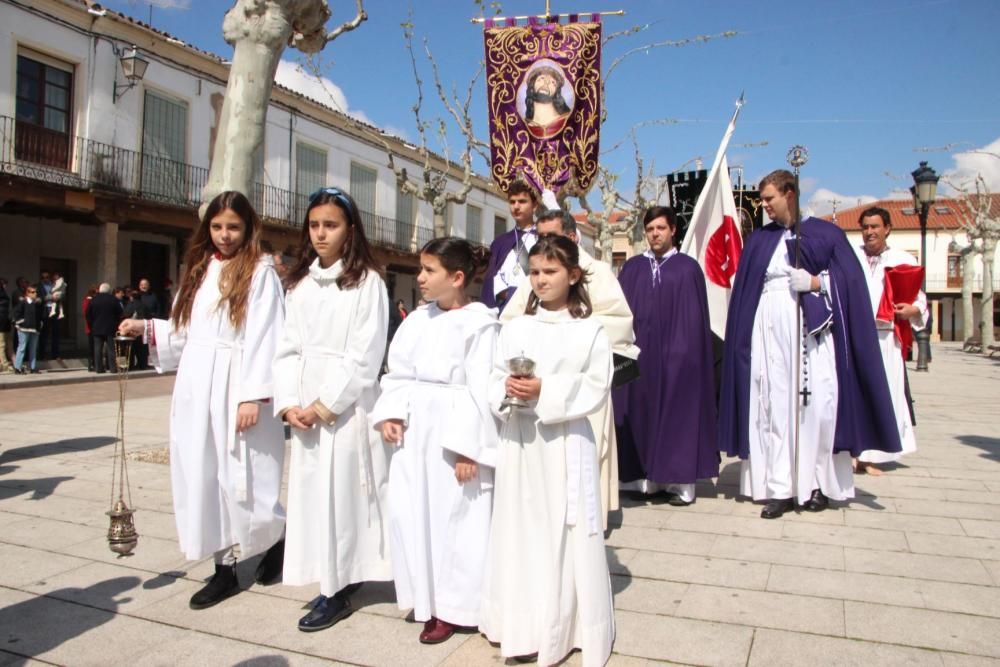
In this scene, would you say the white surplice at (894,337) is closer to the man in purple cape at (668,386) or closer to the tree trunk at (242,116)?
the man in purple cape at (668,386)

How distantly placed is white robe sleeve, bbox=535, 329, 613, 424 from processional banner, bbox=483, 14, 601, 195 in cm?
349

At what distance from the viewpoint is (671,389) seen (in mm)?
5227

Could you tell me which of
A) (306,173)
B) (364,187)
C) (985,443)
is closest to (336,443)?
(985,443)

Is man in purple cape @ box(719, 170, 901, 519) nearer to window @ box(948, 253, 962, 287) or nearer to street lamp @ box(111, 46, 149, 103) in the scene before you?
street lamp @ box(111, 46, 149, 103)

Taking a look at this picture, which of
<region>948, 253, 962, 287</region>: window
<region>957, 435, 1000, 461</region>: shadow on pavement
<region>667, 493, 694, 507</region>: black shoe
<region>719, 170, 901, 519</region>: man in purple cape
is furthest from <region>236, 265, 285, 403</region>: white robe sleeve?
<region>948, 253, 962, 287</region>: window

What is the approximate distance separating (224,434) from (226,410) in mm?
102

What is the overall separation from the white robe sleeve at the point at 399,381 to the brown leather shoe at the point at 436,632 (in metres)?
0.77

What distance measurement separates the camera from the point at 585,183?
20.1 feet

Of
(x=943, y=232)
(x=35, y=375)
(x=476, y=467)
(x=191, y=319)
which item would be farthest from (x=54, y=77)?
(x=943, y=232)

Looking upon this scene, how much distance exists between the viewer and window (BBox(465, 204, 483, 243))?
1431 inches

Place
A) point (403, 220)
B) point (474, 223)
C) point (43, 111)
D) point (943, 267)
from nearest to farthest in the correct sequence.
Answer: point (43, 111)
point (403, 220)
point (474, 223)
point (943, 267)

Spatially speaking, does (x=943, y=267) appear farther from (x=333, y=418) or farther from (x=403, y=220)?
(x=333, y=418)

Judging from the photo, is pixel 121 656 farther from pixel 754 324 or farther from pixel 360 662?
pixel 754 324

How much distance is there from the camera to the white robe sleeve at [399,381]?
3.09 m
